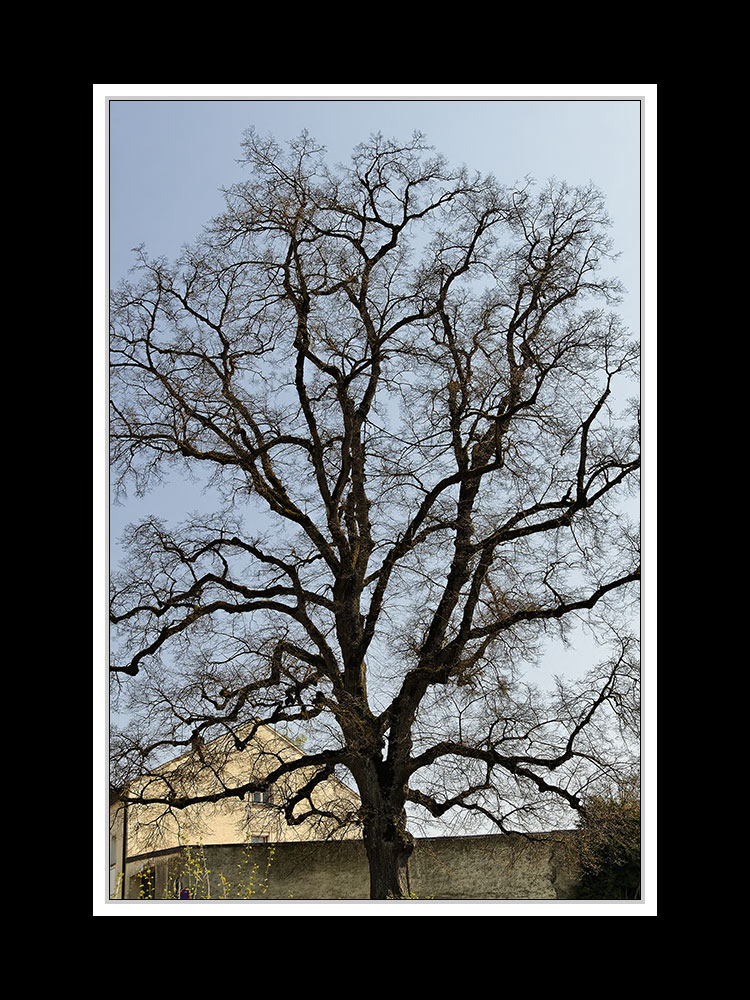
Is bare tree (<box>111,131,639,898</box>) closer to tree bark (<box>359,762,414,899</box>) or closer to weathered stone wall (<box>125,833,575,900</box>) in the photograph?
tree bark (<box>359,762,414,899</box>)

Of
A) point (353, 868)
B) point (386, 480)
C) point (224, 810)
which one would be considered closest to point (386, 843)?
point (353, 868)

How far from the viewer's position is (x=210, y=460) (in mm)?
5500

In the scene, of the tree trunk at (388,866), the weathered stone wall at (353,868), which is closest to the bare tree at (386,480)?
the tree trunk at (388,866)

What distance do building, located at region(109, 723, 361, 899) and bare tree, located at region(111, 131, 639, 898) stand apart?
2.8 inches

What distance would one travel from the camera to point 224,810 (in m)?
5.44

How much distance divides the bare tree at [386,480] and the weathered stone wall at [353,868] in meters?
0.13

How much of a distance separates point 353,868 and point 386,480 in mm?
1924

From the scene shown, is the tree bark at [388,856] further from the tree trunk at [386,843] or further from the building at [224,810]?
the building at [224,810]

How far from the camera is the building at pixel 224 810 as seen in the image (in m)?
5.03

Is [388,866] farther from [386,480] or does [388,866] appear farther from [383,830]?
[386,480]

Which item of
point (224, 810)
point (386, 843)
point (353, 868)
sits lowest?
point (353, 868)

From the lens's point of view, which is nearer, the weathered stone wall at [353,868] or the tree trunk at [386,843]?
the weathered stone wall at [353,868]
